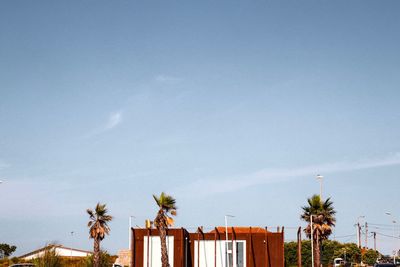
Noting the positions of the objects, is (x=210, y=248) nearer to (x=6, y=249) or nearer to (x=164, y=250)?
(x=164, y=250)

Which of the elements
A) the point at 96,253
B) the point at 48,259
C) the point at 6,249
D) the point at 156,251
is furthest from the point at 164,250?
the point at 6,249

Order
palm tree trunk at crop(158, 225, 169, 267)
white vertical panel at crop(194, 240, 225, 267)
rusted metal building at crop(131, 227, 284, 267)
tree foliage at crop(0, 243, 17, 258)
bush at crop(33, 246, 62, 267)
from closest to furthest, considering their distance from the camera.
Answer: bush at crop(33, 246, 62, 267) → palm tree trunk at crop(158, 225, 169, 267) → rusted metal building at crop(131, 227, 284, 267) → white vertical panel at crop(194, 240, 225, 267) → tree foliage at crop(0, 243, 17, 258)

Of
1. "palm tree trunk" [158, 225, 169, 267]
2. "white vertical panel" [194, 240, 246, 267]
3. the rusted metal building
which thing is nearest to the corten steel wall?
the rusted metal building

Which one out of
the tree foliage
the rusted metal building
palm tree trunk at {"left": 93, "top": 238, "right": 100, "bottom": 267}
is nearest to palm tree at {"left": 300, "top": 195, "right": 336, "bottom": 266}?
the rusted metal building

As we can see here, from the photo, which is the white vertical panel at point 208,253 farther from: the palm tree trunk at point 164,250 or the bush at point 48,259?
the bush at point 48,259

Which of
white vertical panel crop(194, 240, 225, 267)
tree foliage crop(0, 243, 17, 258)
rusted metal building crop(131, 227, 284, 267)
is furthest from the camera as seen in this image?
tree foliage crop(0, 243, 17, 258)

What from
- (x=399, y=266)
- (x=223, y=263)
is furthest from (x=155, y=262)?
(x=399, y=266)

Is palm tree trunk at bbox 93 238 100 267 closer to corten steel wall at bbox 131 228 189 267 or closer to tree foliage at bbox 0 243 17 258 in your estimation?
corten steel wall at bbox 131 228 189 267

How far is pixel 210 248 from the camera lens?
7194 cm

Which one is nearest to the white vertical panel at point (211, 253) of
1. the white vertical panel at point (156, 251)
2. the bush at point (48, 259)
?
the white vertical panel at point (156, 251)

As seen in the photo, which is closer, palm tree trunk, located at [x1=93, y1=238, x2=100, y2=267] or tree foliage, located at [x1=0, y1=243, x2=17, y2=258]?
palm tree trunk, located at [x1=93, y1=238, x2=100, y2=267]

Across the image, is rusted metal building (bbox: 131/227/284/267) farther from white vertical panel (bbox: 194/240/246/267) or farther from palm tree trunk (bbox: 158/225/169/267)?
palm tree trunk (bbox: 158/225/169/267)

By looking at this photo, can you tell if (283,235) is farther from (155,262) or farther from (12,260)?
A: (12,260)

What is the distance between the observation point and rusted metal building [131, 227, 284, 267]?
7031 cm
